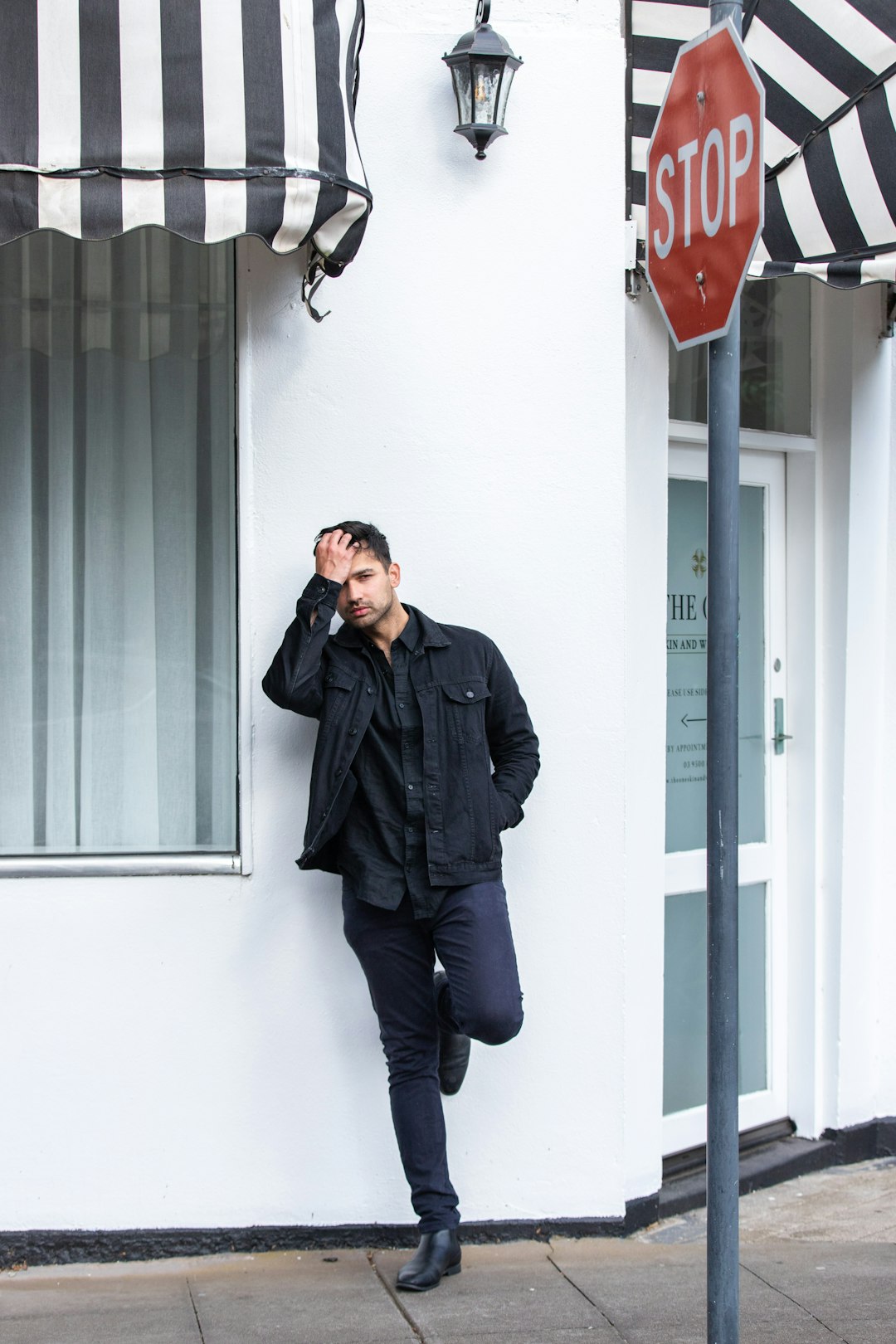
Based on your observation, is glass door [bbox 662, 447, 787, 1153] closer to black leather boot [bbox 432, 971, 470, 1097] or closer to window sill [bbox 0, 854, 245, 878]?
black leather boot [bbox 432, 971, 470, 1097]

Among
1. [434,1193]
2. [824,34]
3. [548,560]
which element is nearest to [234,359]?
[548,560]

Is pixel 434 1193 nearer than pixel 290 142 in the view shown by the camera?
No

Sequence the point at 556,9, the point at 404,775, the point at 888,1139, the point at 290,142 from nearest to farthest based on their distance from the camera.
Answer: the point at 290,142, the point at 404,775, the point at 556,9, the point at 888,1139

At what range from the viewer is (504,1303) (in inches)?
151

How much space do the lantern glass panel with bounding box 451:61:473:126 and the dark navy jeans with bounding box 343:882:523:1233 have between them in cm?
225

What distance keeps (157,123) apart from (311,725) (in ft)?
5.72

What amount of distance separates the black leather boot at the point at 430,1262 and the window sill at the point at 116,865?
1185 mm

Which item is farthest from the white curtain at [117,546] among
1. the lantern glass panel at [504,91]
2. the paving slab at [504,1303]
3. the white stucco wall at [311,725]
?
the paving slab at [504,1303]

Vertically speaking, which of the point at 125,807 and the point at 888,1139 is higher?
the point at 125,807

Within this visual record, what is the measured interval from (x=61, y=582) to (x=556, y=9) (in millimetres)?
2342

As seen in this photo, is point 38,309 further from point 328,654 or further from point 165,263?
point 328,654

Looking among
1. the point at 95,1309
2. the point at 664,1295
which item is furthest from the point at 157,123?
the point at 664,1295

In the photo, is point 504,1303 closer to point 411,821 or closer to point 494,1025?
point 494,1025

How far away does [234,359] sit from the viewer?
432 cm
